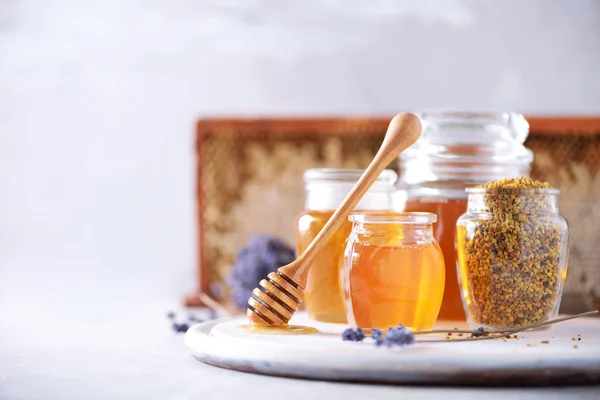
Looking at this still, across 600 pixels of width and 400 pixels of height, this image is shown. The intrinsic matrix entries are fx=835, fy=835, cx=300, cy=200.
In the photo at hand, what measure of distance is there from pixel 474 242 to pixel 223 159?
27.4 inches

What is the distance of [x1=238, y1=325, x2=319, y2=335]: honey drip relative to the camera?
0.91m

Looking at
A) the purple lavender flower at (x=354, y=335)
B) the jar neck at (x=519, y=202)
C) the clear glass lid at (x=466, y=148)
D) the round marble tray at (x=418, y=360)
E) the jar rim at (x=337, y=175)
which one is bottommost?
the round marble tray at (x=418, y=360)

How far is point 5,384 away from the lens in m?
0.82

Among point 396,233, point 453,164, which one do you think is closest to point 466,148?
point 453,164

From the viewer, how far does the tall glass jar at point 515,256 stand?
0.92 metres

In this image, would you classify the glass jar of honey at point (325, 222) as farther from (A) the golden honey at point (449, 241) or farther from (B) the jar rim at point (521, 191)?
(B) the jar rim at point (521, 191)

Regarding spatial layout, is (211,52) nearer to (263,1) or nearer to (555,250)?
(263,1)

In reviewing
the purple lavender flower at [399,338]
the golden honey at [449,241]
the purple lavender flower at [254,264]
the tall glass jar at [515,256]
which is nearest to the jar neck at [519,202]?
Answer: the tall glass jar at [515,256]

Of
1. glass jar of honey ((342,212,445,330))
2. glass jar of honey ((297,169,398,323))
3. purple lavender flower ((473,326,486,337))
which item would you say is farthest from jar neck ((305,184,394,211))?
purple lavender flower ((473,326,486,337))

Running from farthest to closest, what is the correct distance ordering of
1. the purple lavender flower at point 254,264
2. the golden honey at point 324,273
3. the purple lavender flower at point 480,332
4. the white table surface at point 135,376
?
the purple lavender flower at point 254,264 → the golden honey at point 324,273 → the purple lavender flower at point 480,332 → the white table surface at point 135,376

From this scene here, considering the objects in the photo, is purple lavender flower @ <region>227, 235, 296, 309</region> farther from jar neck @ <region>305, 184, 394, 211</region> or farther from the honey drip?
the honey drip

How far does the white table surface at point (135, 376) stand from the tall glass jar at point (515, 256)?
0.17 m

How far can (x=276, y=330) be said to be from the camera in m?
0.92

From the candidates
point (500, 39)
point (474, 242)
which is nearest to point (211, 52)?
point (500, 39)
